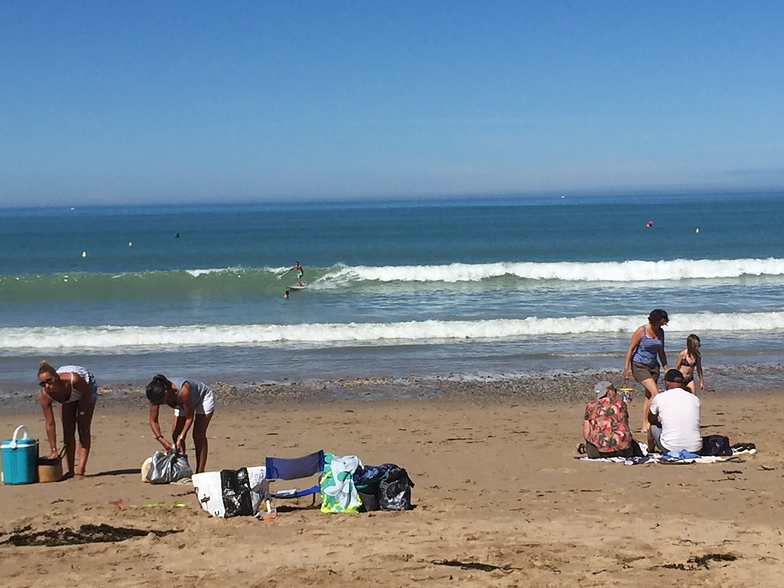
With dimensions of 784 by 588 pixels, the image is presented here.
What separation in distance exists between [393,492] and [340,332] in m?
12.0

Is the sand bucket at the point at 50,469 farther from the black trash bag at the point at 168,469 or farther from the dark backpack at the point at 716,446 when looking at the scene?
the dark backpack at the point at 716,446

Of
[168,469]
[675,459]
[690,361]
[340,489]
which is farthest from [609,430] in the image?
[168,469]

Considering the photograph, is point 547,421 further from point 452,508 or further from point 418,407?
point 452,508

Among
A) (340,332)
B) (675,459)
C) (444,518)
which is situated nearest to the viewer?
(444,518)

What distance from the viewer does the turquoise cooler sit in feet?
26.8

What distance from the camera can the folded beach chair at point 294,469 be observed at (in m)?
7.37

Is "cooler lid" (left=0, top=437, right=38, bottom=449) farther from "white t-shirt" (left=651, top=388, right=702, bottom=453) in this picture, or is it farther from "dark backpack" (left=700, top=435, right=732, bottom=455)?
"dark backpack" (left=700, top=435, right=732, bottom=455)

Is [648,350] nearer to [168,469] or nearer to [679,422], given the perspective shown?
[679,422]

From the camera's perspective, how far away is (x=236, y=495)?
7.07 metres

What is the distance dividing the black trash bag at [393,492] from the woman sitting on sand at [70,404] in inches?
117

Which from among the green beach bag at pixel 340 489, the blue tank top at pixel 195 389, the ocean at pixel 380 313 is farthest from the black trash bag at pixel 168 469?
the ocean at pixel 380 313

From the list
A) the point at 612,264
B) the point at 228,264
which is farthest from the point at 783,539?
the point at 228,264

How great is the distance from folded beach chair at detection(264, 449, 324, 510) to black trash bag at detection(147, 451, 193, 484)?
115 cm

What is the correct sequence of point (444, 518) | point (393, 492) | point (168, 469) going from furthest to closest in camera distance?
point (168, 469)
point (393, 492)
point (444, 518)
